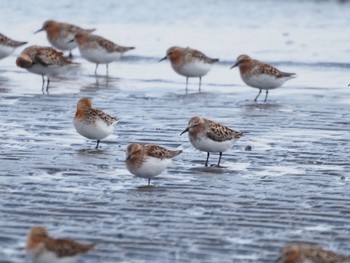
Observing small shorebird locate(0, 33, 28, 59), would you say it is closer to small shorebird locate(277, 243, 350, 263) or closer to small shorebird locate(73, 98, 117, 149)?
small shorebird locate(73, 98, 117, 149)

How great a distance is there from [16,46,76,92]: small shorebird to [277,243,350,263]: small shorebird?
1258cm

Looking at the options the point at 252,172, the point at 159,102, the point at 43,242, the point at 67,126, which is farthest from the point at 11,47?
the point at 43,242

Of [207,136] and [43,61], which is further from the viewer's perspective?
[43,61]

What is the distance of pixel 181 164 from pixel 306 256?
5.18 m

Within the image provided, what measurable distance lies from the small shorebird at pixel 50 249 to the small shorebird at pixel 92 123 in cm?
560

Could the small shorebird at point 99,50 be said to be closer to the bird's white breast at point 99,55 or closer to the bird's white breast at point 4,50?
the bird's white breast at point 99,55

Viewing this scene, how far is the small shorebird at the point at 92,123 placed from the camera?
45.9 ft

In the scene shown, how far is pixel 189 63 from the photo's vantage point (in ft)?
68.2

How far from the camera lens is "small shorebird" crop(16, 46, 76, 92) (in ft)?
67.7

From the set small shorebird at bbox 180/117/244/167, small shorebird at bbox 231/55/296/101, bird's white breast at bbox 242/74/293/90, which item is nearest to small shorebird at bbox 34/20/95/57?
small shorebird at bbox 231/55/296/101

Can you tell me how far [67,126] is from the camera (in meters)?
16.0

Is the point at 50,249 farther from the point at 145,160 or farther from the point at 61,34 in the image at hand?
the point at 61,34

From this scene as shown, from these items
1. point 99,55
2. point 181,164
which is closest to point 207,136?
point 181,164

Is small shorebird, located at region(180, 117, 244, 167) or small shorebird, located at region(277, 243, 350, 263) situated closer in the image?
small shorebird, located at region(277, 243, 350, 263)
